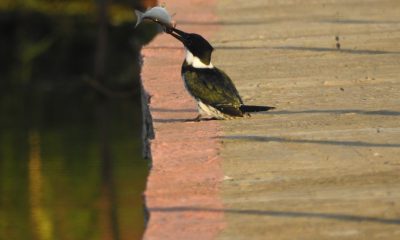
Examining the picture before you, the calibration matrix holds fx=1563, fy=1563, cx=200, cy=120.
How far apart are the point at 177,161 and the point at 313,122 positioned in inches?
34.7

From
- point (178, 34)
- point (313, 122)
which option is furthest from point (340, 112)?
point (178, 34)

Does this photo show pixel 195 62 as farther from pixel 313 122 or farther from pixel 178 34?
pixel 313 122

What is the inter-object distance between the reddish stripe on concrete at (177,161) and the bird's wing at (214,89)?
93mm

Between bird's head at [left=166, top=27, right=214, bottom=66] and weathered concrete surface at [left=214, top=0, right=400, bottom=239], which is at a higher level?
bird's head at [left=166, top=27, right=214, bottom=66]

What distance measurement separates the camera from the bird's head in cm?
692

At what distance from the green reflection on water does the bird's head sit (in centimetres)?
161

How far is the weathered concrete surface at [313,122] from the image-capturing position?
4.96m

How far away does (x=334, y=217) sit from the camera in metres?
4.91

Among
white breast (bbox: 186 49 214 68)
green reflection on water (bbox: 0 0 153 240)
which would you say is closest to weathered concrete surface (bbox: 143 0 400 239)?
white breast (bbox: 186 49 214 68)

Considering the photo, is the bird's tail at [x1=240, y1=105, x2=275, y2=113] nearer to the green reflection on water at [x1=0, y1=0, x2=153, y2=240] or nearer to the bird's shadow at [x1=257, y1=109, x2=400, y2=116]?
the bird's shadow at [x1=257, y1=109, x2=400, y2=116]

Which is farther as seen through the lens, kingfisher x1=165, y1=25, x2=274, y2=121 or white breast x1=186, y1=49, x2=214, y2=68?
white breast x1=186, y1=49, x2=214, y2=68

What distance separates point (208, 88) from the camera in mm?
6680

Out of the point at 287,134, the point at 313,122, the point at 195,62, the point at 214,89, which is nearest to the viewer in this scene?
the point at 287,134

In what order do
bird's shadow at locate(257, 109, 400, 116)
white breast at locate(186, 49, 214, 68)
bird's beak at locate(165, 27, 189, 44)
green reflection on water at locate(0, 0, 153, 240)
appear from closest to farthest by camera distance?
1. bird's shadow at locate(257, 109, 400, 116)
2. white breast at locate(186, 49, 214, 68)
3. bird's beak at locate(165, 27, 189, 44)
4. green reflection on water at locate(0, 0, 153, 240)
